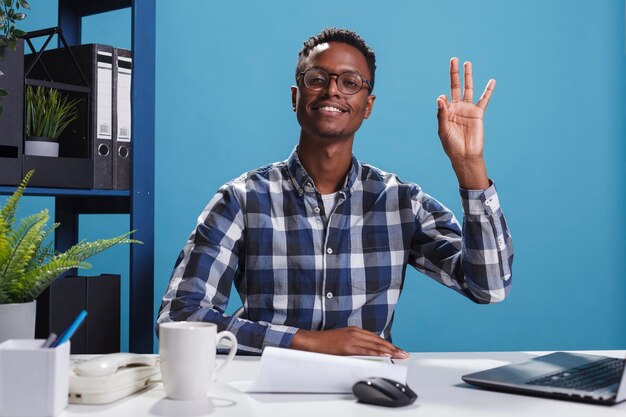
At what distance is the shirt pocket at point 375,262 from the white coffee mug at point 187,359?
92 cm

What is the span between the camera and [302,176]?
6.55 ft

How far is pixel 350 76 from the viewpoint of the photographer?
6.61 feet

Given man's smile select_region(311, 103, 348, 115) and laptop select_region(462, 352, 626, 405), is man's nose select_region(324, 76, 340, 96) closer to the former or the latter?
man's smile select_region(311, 103, 348, 115)

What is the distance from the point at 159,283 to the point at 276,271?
1167 mm

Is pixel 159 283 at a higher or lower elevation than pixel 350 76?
lower

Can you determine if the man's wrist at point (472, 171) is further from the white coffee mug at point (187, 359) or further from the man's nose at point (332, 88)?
the white coffee mug at point (187, 359)

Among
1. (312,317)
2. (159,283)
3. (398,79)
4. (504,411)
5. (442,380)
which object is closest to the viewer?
(504,411)

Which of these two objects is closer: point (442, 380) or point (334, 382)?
point (334, 382)

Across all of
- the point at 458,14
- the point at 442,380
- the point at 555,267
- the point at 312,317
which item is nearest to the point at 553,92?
the point at 458,14

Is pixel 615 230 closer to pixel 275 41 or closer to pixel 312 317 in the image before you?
pixel 275 41

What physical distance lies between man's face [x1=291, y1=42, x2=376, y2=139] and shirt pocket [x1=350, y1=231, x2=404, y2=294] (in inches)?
10.7

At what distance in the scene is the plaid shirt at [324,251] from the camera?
6.08 ft

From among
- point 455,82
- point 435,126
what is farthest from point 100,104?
point 435,126

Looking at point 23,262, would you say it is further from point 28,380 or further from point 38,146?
point 38,146
